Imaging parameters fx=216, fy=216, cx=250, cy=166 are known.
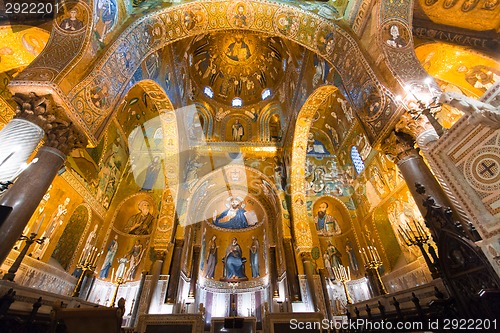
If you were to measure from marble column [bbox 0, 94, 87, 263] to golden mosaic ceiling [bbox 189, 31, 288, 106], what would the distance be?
31.8 ft

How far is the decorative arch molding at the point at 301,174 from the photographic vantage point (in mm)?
9907

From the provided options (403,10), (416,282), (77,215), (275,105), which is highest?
(275,105)

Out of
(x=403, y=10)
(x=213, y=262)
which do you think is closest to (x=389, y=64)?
(x=403, y=10)

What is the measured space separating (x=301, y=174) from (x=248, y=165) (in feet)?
10.8

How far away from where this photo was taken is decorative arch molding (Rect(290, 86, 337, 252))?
991 centimetres

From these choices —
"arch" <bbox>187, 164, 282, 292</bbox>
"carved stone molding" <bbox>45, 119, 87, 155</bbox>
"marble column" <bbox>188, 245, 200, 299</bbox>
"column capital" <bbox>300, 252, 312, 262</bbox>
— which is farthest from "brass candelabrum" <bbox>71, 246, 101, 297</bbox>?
"column capital" <bbox>300, 252, 312, 262</bbox>

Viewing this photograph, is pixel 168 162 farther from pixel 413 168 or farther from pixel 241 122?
pixel 413 168

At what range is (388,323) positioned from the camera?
15.8ft

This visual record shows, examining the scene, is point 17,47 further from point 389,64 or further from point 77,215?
point 389,64

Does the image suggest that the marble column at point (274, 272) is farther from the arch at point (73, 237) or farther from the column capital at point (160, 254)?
the arch at point (73, 237)

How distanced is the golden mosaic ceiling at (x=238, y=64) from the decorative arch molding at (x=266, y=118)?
103cm

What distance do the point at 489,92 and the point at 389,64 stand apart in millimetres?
3294

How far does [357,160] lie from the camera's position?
481 inches

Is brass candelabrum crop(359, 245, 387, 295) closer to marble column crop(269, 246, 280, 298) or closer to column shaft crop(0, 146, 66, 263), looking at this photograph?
marble column crop(269, 246, 280, 298)
